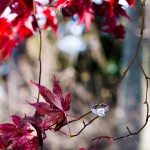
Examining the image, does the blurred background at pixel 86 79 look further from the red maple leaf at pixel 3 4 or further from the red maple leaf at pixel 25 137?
the red maple leaf at pixel 25 137

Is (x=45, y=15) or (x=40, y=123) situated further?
(x=45, y=15)

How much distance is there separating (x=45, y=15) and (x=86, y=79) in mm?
5821

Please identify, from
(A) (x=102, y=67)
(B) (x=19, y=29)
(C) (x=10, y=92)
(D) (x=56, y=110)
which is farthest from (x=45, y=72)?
(D) (x=56, y=110)

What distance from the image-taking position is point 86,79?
7152 mm

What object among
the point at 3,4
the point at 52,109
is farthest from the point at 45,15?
the point at 52,109

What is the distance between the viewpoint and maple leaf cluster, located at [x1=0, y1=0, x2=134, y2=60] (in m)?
1.11

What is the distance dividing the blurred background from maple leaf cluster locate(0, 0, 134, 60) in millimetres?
1178

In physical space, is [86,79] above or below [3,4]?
below

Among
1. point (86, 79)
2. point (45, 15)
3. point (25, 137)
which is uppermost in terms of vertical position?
point (45, 15)

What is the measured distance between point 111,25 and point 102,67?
6.53 m

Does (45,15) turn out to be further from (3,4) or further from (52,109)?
(52,109)

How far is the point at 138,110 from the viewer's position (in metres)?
3.71

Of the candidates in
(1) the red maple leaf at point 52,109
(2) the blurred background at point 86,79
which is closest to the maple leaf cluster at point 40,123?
(1) the red maple leaf at point 52,109

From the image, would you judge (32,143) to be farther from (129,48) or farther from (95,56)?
(95,56)
